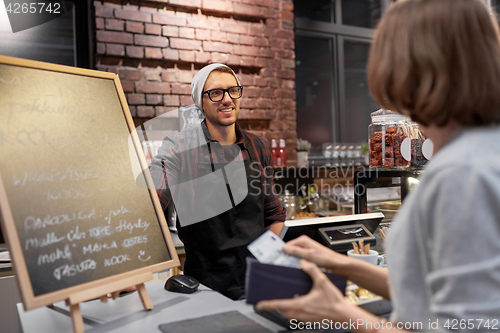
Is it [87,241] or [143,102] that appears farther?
[143,102]

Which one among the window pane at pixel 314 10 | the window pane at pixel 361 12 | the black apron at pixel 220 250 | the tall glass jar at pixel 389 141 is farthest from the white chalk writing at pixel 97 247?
the window pane at pixel 361 12

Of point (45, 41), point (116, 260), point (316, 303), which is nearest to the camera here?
point (316, 303)

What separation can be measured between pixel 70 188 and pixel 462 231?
93 cm

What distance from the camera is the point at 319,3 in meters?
4.47

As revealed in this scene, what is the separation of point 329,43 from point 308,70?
1.36 ft

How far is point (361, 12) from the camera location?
4.88 meters

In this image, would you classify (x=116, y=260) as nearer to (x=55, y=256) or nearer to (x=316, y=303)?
(x=55, y=256)

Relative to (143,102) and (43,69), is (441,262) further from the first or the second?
(143,102)

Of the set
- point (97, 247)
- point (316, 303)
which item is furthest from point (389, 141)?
point (97, 247)

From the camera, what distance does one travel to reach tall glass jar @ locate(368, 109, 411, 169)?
168 cm

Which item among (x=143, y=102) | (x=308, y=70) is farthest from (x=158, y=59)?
(x=308, y=70)

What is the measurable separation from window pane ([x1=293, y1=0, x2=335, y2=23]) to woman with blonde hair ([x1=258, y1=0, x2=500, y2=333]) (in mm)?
3902

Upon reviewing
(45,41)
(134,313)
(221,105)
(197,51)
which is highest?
(45,41)

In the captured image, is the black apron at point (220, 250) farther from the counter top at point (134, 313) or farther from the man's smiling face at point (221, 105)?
the counter top at point (134, 313)
